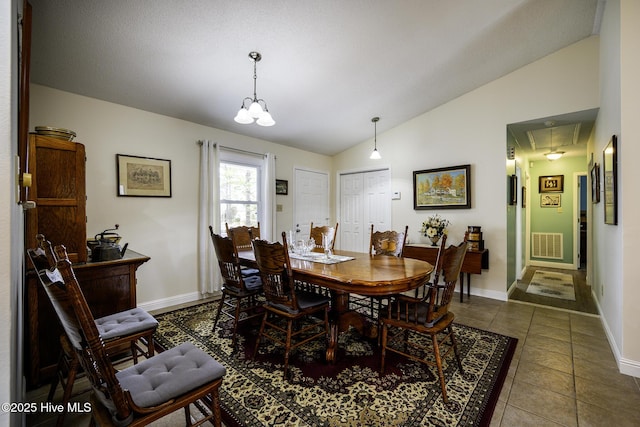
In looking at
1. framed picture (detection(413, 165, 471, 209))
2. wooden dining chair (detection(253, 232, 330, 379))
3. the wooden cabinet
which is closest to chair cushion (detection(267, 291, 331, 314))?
wooden dining chair (detection(253, 232, 330, 379))

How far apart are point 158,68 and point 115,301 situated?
7.14 feet

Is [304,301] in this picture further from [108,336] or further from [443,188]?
[443,188]

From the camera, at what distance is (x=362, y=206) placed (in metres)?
5.41

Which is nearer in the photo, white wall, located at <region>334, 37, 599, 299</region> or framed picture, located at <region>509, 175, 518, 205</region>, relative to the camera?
white wall, located at <region>334, 37, 599, 299</region>

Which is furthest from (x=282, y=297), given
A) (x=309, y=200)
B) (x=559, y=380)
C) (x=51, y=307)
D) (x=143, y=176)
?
(x=309, y=200)

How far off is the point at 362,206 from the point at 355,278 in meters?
3.59

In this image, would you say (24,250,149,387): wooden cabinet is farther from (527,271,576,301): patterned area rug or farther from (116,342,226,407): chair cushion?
(527,271,576,301): patterned area rug

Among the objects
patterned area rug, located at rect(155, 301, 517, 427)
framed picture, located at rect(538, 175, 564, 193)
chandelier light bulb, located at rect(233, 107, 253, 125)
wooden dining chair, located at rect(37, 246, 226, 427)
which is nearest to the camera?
wooden dining chair, located at rect(37, 246, 226, 427)

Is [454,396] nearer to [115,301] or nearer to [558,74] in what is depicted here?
[115,301]

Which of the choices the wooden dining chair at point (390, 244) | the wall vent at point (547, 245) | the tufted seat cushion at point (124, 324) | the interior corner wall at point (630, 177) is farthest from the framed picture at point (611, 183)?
the wall vent at point (547, 245)

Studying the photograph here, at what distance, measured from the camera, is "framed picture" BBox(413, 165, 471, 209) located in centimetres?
413

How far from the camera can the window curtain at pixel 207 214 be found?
12.5ft

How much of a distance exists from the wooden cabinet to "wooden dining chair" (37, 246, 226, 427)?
1.17m

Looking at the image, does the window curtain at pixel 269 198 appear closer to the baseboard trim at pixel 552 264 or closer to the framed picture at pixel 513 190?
the framed picture at pixel 513 190
